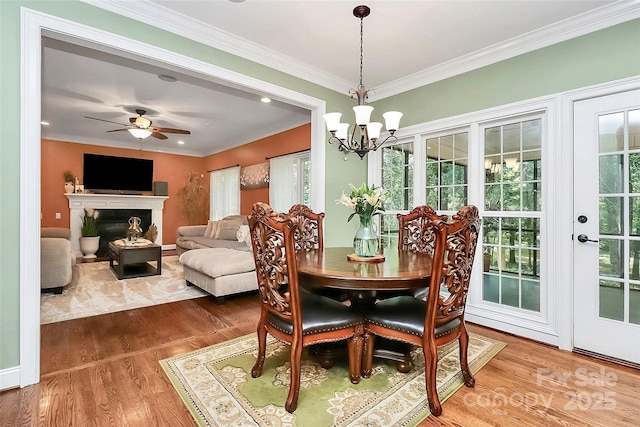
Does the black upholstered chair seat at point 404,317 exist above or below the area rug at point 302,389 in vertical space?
above

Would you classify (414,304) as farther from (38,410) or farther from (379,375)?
(38,410)

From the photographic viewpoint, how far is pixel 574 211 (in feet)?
8.46

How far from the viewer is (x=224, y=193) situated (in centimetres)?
769

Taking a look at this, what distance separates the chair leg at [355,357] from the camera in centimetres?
196

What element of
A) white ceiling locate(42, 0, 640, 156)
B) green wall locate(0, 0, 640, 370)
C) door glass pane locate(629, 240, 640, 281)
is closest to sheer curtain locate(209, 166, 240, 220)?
white ceiling locate(42, 0, 640, 156)

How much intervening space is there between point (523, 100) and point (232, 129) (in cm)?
501

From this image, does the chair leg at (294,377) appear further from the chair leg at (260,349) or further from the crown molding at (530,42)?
the crown molding at (530,42)

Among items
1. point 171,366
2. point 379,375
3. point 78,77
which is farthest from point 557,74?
point 78,77

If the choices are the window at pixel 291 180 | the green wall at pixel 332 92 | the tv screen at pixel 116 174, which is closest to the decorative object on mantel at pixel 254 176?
the window at pixel 291 180

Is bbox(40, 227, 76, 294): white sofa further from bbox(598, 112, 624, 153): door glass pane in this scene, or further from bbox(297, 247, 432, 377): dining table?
bbox(598, 112, 624, 153): door glass pane

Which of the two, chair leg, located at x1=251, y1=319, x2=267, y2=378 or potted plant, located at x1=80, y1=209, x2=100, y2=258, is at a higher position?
potted plant, located at x1=80, y1=209, x2=100, y2=258

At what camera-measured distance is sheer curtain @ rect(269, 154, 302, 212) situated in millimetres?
5648

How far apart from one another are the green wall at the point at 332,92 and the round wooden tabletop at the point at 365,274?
1.77m

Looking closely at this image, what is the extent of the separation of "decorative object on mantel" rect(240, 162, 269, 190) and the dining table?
3959mm
